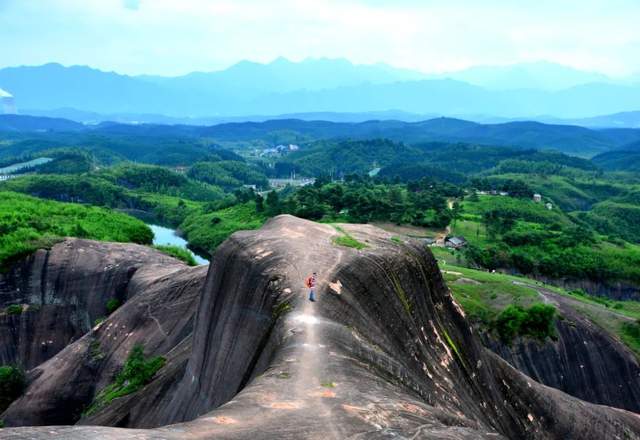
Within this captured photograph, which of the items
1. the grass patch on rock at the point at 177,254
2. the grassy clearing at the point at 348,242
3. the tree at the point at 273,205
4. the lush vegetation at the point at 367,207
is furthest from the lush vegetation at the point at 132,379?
the tree at the point at 273,205

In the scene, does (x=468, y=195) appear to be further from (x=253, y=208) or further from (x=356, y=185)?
(x=253, y=208)

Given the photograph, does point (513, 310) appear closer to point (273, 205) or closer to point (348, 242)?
point (348, 242)

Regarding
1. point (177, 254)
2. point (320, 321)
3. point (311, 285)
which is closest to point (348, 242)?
point (311, 285)

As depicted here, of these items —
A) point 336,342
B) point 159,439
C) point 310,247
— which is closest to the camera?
point 159,439

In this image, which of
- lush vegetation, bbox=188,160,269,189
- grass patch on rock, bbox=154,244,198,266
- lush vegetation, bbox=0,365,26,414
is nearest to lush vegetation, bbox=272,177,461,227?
grass patch on rock, bbox=154,244,198,266

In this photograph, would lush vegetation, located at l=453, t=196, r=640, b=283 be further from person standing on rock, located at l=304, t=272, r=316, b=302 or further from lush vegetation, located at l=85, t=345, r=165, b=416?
person standing on rock, located at l=304, t=272, r=316, b=302

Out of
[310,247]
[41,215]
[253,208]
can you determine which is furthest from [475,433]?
[253,208]
